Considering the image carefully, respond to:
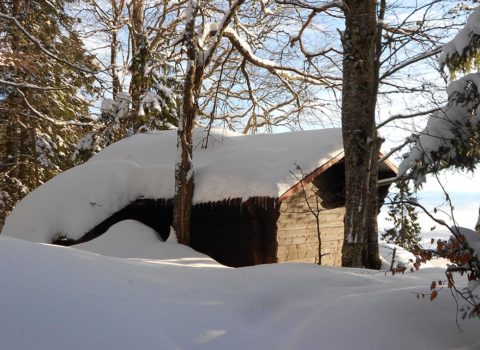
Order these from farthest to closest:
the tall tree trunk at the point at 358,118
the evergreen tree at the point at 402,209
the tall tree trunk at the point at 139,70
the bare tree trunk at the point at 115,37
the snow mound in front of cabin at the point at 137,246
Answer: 1. the bare tree trunk at the point at 115,37
2. the tall tree trunk at the point at 139,70
3. the snow mound in front of cabin at the point at 137,246
4. the tall tree trunk at the point at 358,118
5. the evergreen tree at the point at 402,209

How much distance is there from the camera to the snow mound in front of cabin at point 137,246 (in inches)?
341

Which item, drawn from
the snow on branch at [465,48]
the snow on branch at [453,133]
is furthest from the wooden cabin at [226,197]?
the snow on branch at [465,48]

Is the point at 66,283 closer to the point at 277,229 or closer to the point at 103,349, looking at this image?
the point at 103,349

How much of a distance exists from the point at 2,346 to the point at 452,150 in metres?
4.10

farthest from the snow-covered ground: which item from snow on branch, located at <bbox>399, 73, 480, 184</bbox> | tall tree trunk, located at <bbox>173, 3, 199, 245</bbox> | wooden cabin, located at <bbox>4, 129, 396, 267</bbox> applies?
tall tree trunk, located at <bbox>173, 3, 199, 245</bbox>

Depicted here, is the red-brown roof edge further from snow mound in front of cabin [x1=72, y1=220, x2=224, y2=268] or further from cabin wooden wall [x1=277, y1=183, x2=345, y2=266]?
snow mound in front of cabin [x1=72, y1=220, x2=224, y2=268]

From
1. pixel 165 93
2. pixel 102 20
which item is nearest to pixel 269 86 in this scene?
pixel 165 93

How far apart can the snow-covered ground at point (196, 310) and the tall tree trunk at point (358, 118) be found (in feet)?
7.79

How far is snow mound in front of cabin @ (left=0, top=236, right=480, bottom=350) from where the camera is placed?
121 inches

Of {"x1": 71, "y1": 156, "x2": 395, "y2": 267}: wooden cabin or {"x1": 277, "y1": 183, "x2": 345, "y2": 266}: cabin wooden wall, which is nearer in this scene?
{"x1": 71, "y1": 156, "x2": 395, "y2": 267}: wooden cabin

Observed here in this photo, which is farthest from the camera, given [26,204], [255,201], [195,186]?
[26,204]

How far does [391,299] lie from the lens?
3955mm

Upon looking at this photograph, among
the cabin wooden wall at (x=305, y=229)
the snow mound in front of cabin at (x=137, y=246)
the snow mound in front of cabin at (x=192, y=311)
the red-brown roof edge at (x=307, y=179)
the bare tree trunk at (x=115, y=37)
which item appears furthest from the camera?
the bare tree trunk at (x=115, y=37)

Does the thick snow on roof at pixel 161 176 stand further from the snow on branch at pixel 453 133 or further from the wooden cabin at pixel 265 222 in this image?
the snow on branch at pixel 453 133
